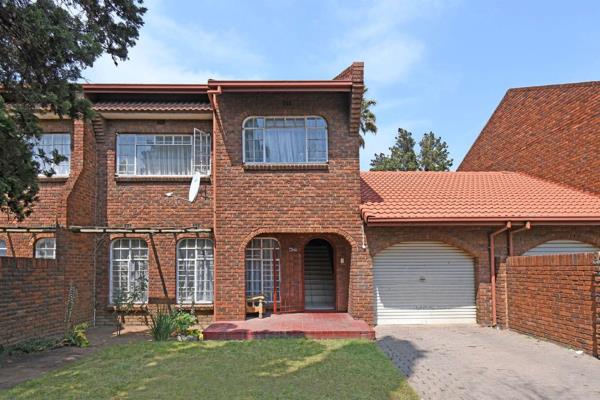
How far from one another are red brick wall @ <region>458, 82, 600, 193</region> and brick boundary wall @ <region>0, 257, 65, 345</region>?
1505 cm

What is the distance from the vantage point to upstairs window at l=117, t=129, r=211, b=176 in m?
13.1

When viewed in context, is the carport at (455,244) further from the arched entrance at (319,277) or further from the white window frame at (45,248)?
the white window frame at (45,248)

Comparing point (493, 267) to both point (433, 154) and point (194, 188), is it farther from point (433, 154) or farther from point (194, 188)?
point (433, 154)

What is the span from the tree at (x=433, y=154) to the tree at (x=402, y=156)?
2.46 feet

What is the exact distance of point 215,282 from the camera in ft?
38.9

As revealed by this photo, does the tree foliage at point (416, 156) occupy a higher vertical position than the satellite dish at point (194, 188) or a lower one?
higher

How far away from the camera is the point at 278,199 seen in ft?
39.5

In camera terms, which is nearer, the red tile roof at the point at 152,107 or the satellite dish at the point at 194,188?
the satellite dish at the point at 194,188

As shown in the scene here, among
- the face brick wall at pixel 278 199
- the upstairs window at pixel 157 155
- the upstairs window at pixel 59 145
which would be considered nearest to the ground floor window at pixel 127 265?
the upstairs window at pixel 157 155

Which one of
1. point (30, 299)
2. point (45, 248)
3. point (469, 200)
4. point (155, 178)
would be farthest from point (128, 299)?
point (469, 200)

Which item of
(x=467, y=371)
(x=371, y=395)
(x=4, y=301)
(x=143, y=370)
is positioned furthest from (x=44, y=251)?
(x=467, y=371)

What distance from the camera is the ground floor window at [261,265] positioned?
42.8ft

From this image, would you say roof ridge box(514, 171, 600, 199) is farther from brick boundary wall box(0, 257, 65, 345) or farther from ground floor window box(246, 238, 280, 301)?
brick boundary wall box(0, 257, 65, 345)

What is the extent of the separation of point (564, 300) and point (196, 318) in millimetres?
8867
